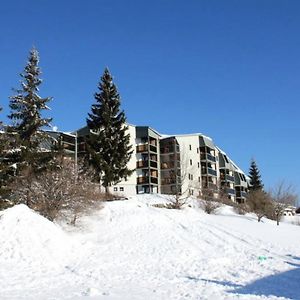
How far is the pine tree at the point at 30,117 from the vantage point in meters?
32.9

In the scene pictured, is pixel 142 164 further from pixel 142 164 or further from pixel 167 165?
pixel 167 165

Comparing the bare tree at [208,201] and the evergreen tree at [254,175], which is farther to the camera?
the evergreen tree at [254,175]

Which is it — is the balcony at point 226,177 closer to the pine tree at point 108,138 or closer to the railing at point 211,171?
the railing at point 211,171

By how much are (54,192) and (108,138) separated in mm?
17240

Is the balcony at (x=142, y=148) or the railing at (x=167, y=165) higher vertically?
the balcony at (x=142, y=148)

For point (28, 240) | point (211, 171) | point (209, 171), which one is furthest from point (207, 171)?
point (28, 240)

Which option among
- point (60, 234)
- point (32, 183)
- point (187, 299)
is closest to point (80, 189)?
point (32, 183)

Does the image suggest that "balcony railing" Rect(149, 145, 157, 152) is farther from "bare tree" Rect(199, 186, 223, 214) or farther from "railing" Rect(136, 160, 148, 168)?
"bare tree" Rect(199, 186, 223, 214)

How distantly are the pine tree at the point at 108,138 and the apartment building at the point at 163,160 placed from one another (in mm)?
13032

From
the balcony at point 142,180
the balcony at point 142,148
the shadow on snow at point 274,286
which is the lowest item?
the shadow on snow at point 274,286

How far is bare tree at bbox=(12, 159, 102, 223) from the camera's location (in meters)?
25.6

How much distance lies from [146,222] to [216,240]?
6.68 m

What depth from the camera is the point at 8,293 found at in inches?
465

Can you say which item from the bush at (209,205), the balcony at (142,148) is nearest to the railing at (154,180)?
the balcony at (142,148)
